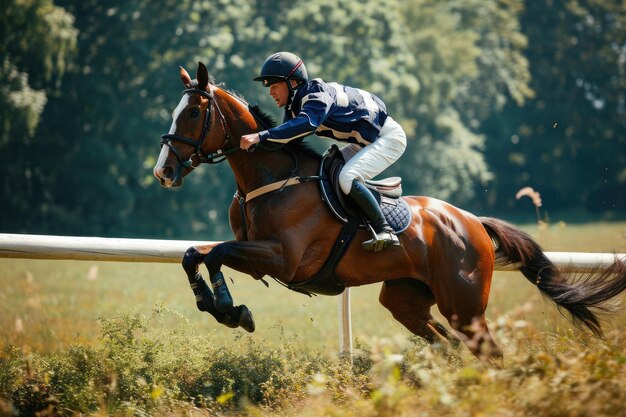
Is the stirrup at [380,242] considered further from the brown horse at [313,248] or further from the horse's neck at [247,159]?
the horse's neck at [247,159]

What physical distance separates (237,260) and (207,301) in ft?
1.28

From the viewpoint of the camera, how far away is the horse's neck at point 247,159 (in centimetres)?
651

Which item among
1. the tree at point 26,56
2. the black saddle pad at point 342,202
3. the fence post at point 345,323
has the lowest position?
the tree at point 26,56

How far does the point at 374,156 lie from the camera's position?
262 inches

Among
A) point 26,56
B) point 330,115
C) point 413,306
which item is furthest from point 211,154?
point 26,56

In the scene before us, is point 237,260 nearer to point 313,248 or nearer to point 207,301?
point 207,301

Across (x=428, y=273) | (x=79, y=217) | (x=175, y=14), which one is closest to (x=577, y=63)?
(x=175, y=14)

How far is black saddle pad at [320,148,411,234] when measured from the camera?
6.57 meters

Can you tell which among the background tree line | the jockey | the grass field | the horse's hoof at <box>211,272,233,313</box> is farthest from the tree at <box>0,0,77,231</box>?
the horse's hoof at <box>211,272,233,313</box>

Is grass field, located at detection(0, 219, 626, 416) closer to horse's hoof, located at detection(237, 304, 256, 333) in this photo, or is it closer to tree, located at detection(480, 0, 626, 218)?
horse's hoof, located at detection(237, 304, 256, 333)

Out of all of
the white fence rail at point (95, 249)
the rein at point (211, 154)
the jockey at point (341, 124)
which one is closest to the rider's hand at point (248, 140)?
the jockey at point (341, 124)

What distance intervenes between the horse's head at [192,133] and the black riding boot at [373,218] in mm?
1160

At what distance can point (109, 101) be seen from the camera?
34.8 metres

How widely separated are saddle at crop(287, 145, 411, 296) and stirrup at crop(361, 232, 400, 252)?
0.50ft
